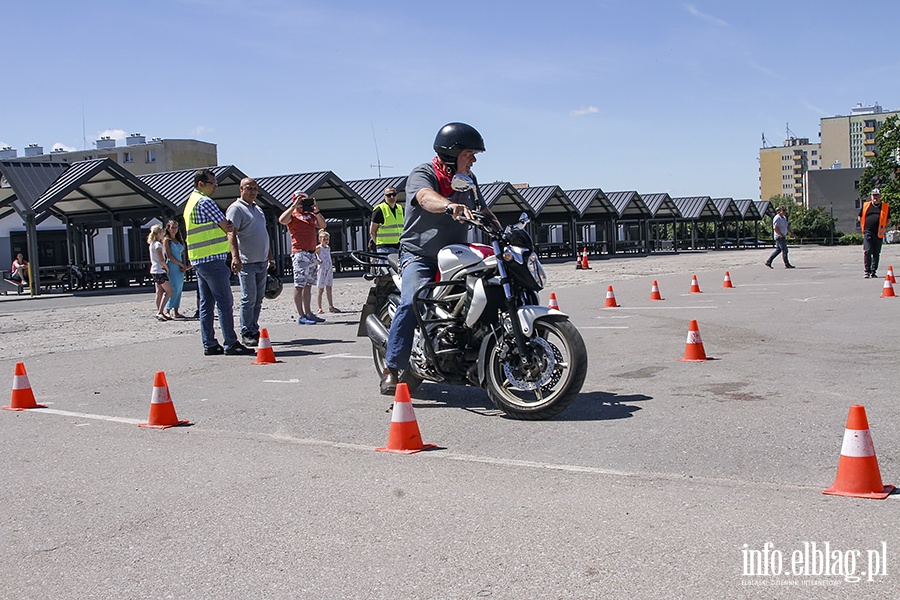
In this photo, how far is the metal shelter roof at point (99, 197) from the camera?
28906mm

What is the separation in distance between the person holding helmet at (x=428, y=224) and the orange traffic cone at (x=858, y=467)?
3.42m

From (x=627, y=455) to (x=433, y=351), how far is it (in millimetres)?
2010

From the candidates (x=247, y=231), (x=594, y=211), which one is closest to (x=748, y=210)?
(x=594, y=211)

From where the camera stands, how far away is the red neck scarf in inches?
283

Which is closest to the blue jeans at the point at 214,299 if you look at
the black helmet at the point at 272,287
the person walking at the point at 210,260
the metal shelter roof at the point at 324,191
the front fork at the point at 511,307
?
the person walking at the point at 210,260

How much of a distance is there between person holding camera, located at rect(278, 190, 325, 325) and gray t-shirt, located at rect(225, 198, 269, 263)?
2.41m

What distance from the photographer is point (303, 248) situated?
14742mm

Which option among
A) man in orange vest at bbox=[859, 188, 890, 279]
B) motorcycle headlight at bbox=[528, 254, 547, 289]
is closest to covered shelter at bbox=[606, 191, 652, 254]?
man in orange vest at bbox=[859, 188, 890, 279]

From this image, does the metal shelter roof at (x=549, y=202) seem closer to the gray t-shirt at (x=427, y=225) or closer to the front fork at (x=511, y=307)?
the gray t-shirt at (x=427, y=225)

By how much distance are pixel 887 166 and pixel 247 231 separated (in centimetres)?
7043

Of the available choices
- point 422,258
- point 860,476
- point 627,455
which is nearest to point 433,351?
point 422,258

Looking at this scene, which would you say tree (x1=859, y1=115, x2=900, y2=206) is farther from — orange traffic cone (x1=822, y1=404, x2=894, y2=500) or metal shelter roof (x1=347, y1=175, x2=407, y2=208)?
orange traffic cone (x1=822, y1=404, x2=894, y2=500)

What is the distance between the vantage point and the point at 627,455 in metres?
5.38

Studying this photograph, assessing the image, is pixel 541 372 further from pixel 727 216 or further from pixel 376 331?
pixel 727 216
